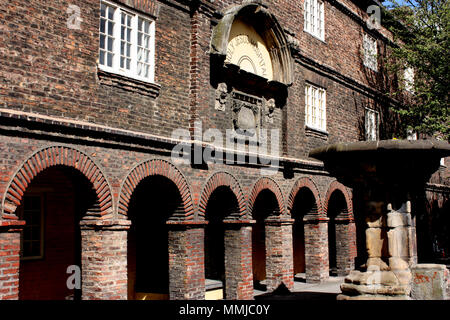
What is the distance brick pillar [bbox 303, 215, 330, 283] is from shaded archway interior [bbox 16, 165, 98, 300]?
727cm

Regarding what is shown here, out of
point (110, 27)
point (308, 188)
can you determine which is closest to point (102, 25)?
point (110, 27)

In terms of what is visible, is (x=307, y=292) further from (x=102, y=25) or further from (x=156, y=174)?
(x=102, y=25)

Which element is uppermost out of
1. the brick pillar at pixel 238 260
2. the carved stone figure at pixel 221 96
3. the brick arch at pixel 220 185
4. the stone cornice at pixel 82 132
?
the carved stone figure at pixel 221 96

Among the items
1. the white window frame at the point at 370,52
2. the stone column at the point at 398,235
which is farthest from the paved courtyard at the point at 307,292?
the white window frame at the point at 370,52

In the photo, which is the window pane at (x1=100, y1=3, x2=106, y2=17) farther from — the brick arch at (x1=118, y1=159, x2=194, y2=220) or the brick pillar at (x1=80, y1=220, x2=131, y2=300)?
the brick pillar at (x1=80, y1=220, x2=131, y2=300)

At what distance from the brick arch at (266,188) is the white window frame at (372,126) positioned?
623 centimetres

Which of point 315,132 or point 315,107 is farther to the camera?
point 315,107

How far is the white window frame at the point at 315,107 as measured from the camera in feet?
54.0

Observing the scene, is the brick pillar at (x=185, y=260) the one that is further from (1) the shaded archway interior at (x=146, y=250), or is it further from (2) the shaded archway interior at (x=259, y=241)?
(2) the shaded archway interior at (x=259, y=241)

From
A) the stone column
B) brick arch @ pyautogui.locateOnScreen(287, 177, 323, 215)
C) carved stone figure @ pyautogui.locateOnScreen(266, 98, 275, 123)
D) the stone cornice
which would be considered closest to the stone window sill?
brick arch @ pyautogui.locateOnScreen(287, 177, 323, 215)

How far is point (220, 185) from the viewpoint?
1230 cm

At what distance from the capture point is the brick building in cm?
862

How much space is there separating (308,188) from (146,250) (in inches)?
211

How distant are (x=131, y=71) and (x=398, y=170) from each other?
5301mm
